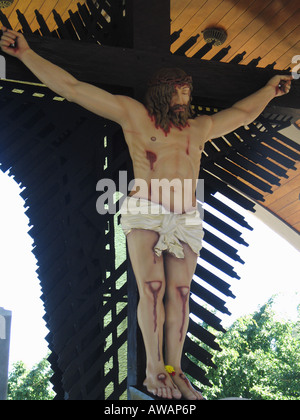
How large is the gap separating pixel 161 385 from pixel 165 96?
4.55 ft

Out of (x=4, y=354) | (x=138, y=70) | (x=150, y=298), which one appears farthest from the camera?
(x=4, y=354)

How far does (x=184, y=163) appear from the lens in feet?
11.6

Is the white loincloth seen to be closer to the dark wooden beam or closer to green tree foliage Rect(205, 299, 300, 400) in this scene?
the dark wooden beam

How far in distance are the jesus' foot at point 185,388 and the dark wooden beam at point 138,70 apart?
4.86ft

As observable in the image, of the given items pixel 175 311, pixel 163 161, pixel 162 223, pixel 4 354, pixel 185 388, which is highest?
pixel 4 354

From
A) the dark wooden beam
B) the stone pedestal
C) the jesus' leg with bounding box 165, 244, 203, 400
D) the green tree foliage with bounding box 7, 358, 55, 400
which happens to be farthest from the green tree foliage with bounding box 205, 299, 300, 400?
the jesus' leg with bounding box 165, 244, 203, 400

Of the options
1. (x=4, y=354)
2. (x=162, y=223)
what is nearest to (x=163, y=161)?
(x=162, y=223)

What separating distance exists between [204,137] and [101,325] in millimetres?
1198

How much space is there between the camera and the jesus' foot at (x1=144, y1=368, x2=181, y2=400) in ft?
10.3

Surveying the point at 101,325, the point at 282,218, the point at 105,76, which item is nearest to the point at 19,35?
the point at 105,76

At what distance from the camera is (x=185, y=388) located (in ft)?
10.5

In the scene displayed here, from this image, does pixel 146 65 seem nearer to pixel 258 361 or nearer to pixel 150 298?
pixel 150 298
